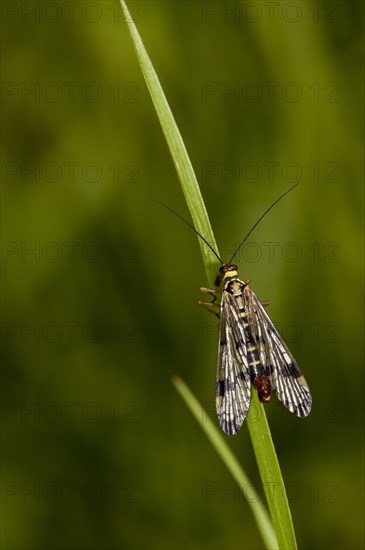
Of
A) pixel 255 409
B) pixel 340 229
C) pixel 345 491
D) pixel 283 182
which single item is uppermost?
pixel 283 182

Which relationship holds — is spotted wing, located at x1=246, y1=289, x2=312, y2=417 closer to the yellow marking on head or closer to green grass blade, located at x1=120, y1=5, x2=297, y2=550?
Answer: the yellow marking on head

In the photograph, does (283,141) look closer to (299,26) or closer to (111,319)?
(299,26)

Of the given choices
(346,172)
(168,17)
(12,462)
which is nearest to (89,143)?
(168,17)

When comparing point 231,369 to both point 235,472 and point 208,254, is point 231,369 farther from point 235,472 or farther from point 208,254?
point 208,254

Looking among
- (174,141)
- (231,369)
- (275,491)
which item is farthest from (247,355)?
(174,141)

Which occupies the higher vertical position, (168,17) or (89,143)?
(168,17)

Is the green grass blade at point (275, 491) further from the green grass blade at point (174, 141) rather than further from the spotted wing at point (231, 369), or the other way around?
the green grass blade at point (174, 141)

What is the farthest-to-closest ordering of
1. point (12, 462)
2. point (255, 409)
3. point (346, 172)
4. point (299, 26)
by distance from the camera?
point (12, 462) → point (346, 172) → point (299, 26) → point (255, 409)
